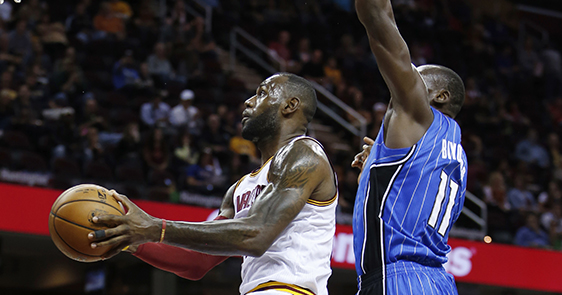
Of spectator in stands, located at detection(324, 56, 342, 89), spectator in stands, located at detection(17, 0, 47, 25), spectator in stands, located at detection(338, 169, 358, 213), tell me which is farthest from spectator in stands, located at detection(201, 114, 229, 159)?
spectator in stands, located at detection(324, 56, 342, 89)

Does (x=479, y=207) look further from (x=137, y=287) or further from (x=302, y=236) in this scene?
(x=302, y=236)

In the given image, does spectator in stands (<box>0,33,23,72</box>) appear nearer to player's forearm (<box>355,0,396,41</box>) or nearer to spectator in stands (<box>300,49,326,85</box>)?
spectator in stands (<box>300,49,326,85</box>)

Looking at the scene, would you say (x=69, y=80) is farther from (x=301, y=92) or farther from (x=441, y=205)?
(x=441, y=205)

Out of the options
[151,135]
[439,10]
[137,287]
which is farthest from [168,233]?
[439,10]

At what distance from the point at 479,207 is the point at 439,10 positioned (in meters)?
8.12

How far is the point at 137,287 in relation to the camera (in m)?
9.45

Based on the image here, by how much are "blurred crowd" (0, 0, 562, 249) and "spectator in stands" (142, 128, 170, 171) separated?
0.05 feet

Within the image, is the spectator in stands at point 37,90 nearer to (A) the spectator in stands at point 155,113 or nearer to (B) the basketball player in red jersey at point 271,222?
(A) the spectator in stands at point 155,113

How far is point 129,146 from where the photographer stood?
850cm

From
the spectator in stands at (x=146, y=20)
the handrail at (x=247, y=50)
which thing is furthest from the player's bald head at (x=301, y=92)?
the handrail at (x=247, y=50)

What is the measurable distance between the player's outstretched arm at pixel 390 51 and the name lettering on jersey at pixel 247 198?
85 cm

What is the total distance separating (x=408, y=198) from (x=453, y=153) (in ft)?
1.02

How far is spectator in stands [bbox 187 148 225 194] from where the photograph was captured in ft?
27.1

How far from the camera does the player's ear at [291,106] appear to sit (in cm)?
325
